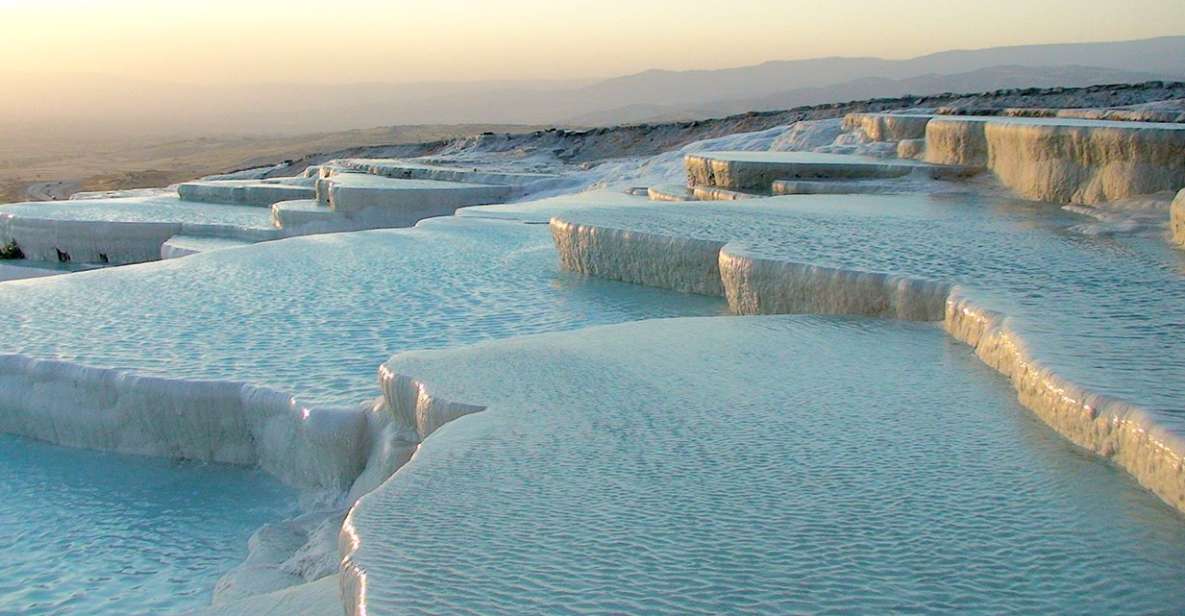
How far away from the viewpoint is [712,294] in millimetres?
5246

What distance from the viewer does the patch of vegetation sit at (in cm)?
1020

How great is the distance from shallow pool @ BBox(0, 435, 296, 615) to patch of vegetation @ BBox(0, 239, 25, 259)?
650 cm

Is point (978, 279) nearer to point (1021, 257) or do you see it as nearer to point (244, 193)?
point (1021, 257)

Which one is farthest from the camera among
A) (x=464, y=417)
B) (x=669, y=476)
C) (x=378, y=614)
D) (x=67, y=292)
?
(x=67, y=292)

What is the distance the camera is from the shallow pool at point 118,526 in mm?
3113

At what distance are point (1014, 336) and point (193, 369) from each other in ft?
9.21

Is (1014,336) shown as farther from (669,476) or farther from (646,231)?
(646,231)

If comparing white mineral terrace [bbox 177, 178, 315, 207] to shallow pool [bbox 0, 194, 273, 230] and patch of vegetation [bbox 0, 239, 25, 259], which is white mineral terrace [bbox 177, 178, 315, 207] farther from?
patch of vegetation [bbox 0, 239, 25, 259]

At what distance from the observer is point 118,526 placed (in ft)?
11.7

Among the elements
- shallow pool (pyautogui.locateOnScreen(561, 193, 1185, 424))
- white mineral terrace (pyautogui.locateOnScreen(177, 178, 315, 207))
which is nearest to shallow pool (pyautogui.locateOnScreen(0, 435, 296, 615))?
shallow pool (pyautogui.locateOnScreen(561, 193, 1185, 424))

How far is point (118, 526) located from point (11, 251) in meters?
7.68

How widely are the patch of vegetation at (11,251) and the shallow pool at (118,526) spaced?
256 inches

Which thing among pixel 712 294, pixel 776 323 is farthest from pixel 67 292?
pixel 776 323

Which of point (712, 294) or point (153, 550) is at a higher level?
point (712, 294)
